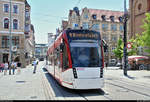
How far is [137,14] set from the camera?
40.2 m

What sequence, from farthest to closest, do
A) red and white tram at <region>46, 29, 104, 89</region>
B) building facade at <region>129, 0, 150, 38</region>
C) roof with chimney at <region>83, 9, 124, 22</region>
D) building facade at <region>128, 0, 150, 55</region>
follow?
roof with chimney at <region>83, 9, 124, 22</region> → building facade at <region>129, 0, 150, 38</region> → building facade at <region>128, 0, 150, 55</region> → red and white tram at <region>46, 29, 104, 89</region>

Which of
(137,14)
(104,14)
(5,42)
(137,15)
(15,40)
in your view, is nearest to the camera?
(5,42)


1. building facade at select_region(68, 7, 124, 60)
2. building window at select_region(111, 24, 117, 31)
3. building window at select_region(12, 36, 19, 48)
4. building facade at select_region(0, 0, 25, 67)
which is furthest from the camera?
building window at select_region(111, 24, 117, 31)

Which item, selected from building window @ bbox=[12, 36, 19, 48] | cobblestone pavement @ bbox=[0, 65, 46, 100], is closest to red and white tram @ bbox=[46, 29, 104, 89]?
cobblestone pavement @ bbox=[0, 65, 46, 100]

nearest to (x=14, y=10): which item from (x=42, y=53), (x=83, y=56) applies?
(x=83, y=56)

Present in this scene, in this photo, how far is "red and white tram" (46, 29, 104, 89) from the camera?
8180 millimetres

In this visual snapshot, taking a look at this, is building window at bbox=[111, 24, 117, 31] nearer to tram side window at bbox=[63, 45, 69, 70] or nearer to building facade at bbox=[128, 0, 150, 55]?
building facade at bbox=[128, 0, 150, 55]

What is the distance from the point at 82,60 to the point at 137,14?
118ft

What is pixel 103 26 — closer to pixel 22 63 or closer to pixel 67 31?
pixel 22 63

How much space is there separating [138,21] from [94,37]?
34.6 metres

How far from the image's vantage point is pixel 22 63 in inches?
1347

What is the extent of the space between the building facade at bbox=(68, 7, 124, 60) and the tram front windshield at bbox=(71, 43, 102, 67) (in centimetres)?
4375

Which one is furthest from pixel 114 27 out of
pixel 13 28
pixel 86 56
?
pixel 86 56

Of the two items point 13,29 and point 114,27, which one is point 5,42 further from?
point 114,27
